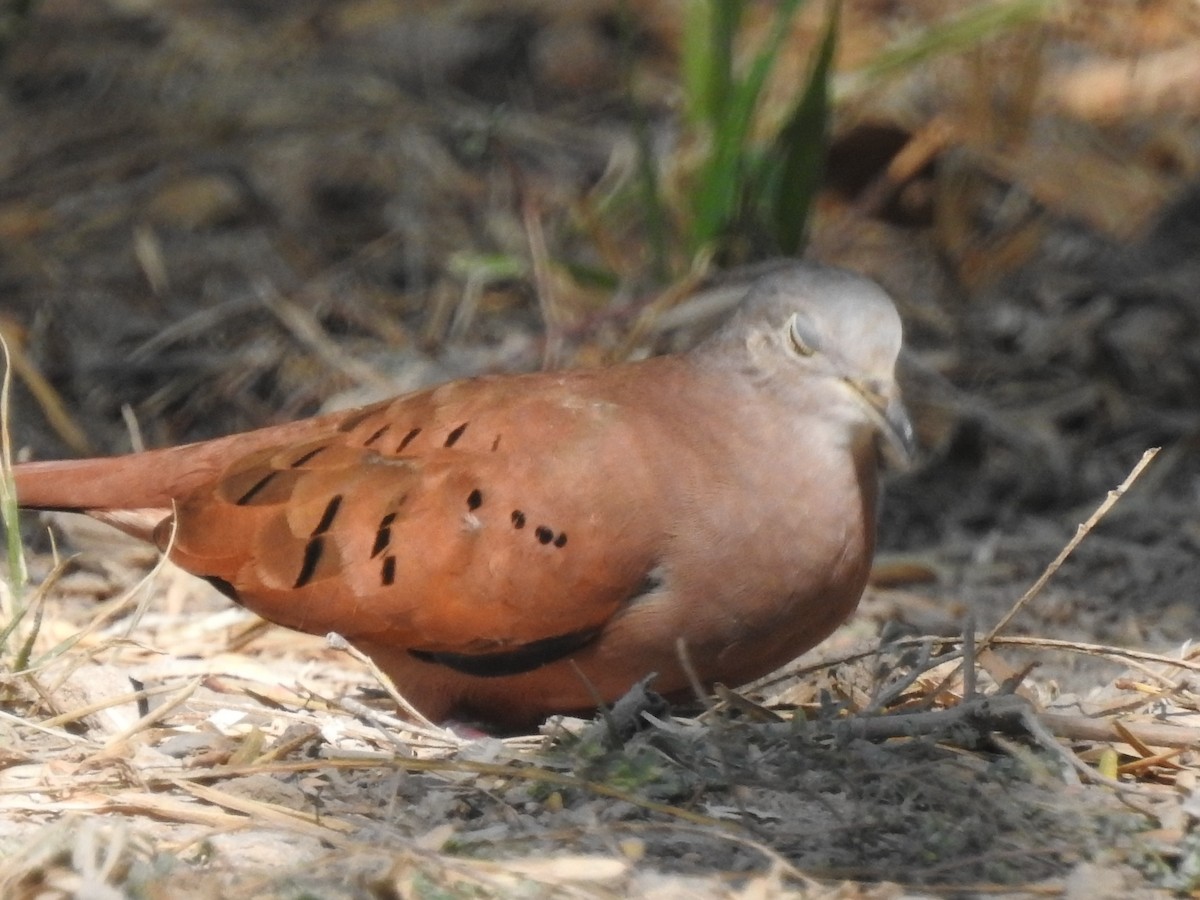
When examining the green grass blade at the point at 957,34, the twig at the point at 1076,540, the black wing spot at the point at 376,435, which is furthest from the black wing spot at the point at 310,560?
the green grass blade at the point at 957,34

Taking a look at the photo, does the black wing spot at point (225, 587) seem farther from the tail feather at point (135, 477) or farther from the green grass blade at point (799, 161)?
the green grass blade at point (799, 161)

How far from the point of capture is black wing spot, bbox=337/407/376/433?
405 centimetres

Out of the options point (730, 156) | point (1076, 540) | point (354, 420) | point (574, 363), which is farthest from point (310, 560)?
point (730, 156)

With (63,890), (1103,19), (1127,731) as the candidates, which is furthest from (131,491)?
(1103,19)

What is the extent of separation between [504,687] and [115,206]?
3428mm

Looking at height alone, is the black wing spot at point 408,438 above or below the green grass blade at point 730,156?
below

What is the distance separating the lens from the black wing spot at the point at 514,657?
11.8 feet

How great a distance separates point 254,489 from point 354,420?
0.27m

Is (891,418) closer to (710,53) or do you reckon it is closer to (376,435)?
(376,435)

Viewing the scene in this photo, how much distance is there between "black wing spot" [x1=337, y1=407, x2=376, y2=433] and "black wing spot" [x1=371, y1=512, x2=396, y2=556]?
0.34 meters

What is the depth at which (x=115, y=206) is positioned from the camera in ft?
21.5

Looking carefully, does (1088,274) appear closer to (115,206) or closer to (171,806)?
(115,206)

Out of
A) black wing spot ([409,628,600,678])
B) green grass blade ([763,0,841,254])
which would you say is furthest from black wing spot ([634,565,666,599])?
green grass blade ([763,0,841,254])

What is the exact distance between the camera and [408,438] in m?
3.88
